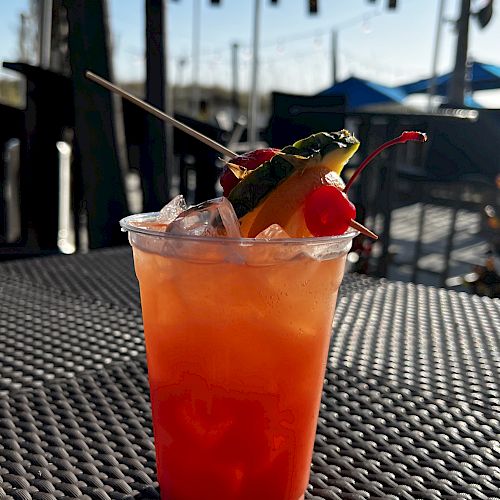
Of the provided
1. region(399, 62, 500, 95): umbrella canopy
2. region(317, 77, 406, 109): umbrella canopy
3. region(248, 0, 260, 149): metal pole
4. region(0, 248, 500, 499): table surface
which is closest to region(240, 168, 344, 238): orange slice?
region(0, 248, 500, 499): table surface

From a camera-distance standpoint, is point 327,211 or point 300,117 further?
point 300,117

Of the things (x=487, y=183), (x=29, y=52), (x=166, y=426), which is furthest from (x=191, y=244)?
(x=29, y=52)

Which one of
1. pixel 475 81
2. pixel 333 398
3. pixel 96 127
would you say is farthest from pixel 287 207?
pixel 475 81

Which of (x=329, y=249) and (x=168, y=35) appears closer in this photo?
(x=329, y=249)

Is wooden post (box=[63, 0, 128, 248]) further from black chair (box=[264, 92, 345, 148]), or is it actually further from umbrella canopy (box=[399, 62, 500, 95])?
umbrella canopy (box=[399, 62, 500, 95])

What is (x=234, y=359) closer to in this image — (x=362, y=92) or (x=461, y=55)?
(x=461, y=55)

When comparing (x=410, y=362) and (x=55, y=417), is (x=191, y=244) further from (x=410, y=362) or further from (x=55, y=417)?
(x=410, y=362)
